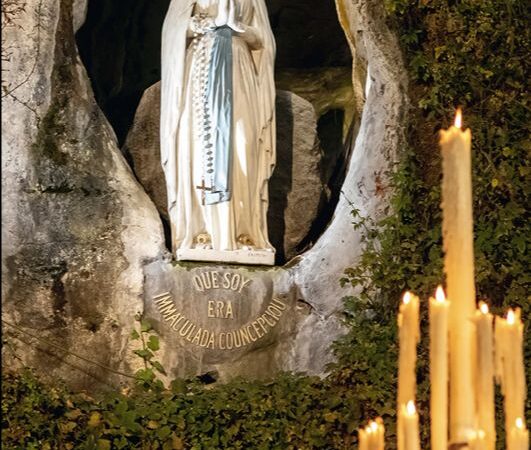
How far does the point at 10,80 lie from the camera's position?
5621mm

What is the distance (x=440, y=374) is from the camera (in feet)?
6.25

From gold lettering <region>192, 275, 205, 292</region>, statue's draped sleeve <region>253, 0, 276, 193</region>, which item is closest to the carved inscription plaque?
gold lettering <region>192, 275, 205, 292</region>

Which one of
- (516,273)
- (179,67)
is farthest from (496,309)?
(179,67)

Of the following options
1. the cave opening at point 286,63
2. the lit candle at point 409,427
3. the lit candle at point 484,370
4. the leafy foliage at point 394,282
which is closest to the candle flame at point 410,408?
the lit candle at point 409,427

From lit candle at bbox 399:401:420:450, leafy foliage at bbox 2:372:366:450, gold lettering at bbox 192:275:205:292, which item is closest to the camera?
lit candle at bbox 399:401:420:450

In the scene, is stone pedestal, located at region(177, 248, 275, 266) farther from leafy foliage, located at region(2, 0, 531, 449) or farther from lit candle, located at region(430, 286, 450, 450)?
lit candle, located at region(430, 286, 450, 450)

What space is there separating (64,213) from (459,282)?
3786mm

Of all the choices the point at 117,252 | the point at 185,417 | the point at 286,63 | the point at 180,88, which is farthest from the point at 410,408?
the point at 286,63

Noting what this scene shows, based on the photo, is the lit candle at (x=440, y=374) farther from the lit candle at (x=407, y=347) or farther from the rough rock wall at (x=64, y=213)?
the rough rock wall at (x=64, y=213)

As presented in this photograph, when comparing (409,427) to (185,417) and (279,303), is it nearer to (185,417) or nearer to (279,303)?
(185,417)

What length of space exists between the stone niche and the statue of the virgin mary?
12 cm

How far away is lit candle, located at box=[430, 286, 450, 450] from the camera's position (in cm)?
190

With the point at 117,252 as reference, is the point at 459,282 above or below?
below

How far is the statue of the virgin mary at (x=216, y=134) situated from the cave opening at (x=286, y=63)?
2.14 feet
